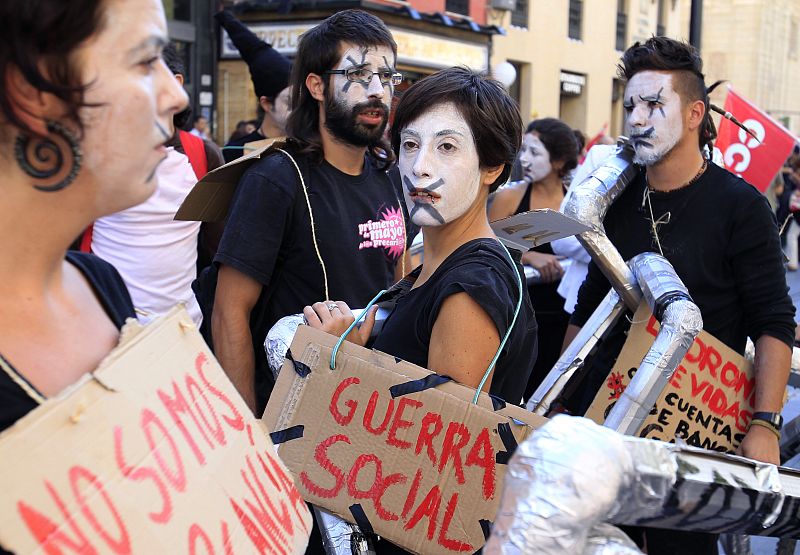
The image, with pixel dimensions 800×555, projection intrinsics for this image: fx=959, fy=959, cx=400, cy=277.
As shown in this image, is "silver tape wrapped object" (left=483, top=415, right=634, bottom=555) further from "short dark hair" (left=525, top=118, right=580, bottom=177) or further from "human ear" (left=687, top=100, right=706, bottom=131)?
"short dark hair" (left=525, top=118, right=580, bottom=177)

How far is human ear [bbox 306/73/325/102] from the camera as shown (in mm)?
3260

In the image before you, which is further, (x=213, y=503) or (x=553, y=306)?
(x=553, y=306)

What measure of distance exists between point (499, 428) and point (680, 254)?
1.50 meters

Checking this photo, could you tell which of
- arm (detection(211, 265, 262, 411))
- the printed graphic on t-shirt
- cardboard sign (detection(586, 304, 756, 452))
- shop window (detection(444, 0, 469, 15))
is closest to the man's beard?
the printed graphic on t-shirt

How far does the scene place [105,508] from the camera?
119 cm

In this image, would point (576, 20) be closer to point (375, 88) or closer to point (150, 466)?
point (375, 88)

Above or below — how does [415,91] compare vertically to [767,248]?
above

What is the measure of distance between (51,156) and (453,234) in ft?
4.30

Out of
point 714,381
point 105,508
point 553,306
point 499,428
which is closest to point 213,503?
point 105,508

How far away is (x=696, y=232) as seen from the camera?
3236 millimetres

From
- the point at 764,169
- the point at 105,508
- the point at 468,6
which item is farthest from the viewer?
the point at 468,6

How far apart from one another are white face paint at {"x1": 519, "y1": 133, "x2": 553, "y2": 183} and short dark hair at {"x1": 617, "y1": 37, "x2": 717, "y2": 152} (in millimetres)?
2478

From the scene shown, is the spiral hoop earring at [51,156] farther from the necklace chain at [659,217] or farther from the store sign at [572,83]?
the store sign at [572,83]

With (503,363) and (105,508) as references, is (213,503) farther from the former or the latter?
(503,363)
